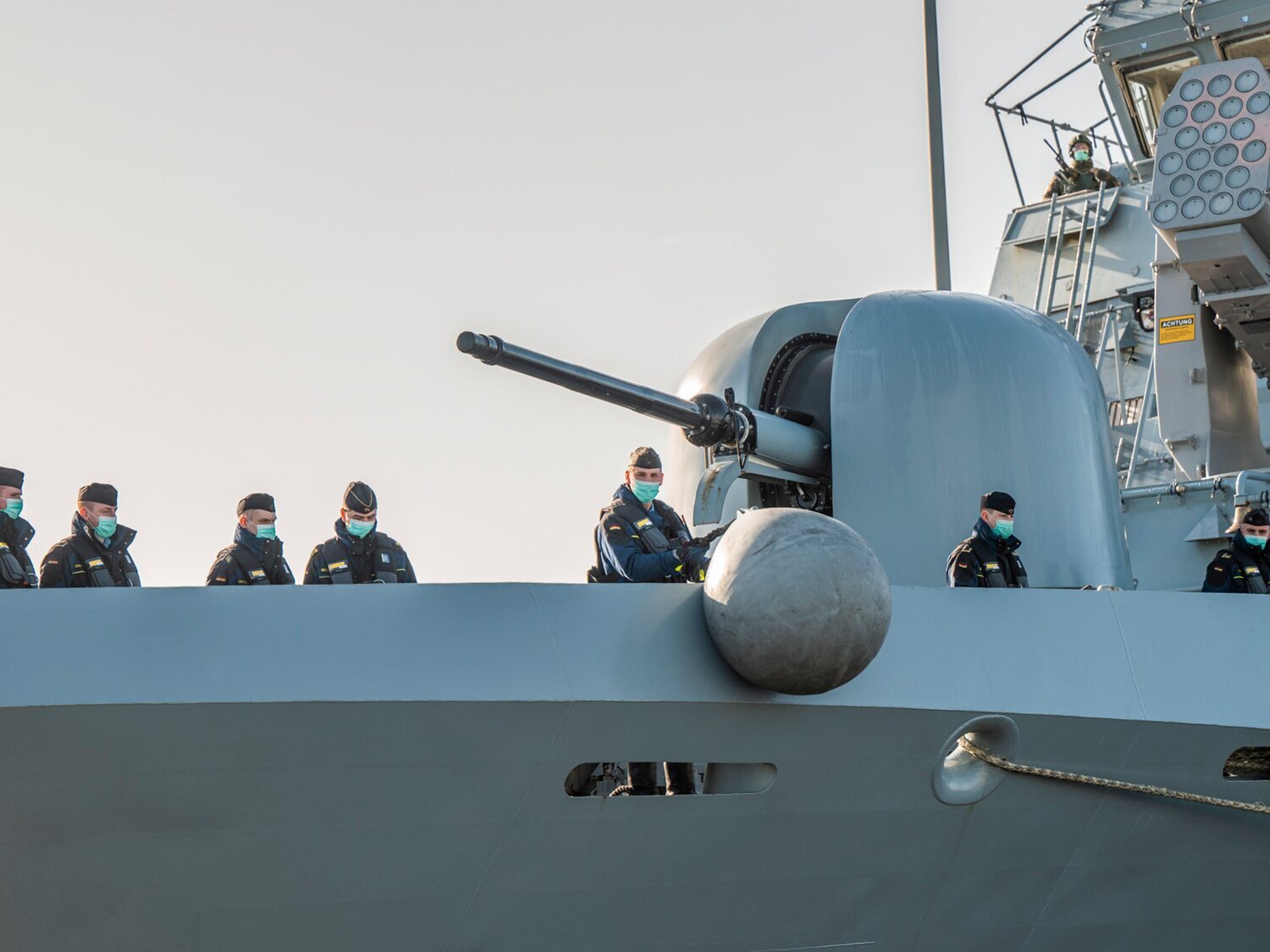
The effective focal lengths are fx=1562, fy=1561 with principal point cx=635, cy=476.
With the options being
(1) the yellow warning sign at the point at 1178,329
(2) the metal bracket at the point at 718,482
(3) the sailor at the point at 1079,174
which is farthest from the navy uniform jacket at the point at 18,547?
(3) the sailor at the point at 1079,174

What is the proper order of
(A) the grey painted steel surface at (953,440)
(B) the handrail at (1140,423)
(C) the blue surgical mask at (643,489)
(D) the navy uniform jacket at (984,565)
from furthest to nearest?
(B) the handrail at (1140,423) → (A) the grey painted steel surface at (953,440) → (D) the navy uniform jacket at (984,565) → (C) the blue surgical mask at (643,489)

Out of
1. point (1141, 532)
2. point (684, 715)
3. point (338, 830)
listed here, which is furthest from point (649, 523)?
point (1141, 532)

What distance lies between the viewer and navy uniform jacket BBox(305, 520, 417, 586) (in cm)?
570

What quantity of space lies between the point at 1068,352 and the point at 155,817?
15.1 feet

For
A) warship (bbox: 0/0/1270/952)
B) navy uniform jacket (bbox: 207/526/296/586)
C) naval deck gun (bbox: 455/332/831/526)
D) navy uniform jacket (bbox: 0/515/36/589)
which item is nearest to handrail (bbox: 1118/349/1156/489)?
warship (bbox: 0/0/1270/952)

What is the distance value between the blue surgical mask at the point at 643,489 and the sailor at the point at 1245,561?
237 centimetres

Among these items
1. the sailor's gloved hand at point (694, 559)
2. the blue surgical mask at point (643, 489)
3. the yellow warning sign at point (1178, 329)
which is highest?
the yellow warning sign at point (1178, 329)

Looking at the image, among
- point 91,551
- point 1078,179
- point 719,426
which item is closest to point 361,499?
point 91,551

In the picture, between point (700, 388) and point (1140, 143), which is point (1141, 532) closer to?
point (700, 388)

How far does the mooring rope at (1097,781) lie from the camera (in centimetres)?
542

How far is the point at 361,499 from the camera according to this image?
Answer: 225 inches

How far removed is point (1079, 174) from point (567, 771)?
9953 mm

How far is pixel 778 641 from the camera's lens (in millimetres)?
4746

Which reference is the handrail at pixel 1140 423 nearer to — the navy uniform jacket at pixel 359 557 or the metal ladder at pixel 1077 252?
the metal ladder at pixel 1077 252
